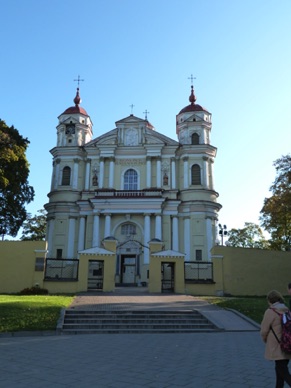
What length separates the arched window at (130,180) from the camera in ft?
125

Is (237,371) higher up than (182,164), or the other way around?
(182,164)

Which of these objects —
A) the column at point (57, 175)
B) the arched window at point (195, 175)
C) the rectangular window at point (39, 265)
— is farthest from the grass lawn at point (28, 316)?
the column at point (57, 175)

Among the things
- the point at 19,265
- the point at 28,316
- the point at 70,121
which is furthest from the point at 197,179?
the point at 28,316

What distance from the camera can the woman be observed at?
16.3 ft

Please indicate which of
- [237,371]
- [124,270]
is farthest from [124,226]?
[237,371]

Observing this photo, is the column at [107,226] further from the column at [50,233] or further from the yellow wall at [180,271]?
the yellow wall at [180,271]

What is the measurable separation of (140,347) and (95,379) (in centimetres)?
316

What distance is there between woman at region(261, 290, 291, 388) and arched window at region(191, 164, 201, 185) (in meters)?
32.5

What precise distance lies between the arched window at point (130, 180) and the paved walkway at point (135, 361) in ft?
90.0

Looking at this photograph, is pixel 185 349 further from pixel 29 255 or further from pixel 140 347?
pixel 29 255

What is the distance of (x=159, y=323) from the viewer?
12688 millimetres

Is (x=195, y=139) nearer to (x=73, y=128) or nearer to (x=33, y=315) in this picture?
(x=73, y=128)

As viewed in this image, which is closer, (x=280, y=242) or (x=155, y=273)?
(x=155, y=273)

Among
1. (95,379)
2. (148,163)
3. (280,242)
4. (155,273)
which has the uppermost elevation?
(148,163)
